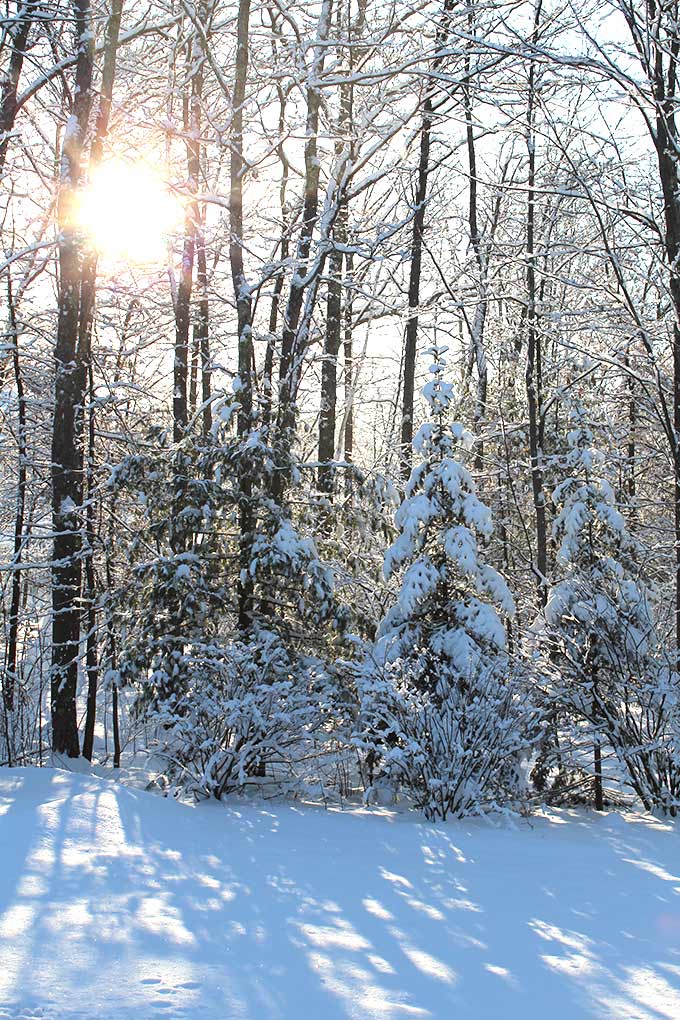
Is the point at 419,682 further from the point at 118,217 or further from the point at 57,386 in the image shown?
the point at 118,217

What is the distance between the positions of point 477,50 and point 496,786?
7724mm

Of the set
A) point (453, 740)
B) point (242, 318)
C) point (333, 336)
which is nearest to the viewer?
point (453, 740)

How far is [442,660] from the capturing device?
8328 mm

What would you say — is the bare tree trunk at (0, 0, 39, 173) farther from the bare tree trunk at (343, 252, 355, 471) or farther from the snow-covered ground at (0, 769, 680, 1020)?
the snow-covered ground at (0, 769, 680, 1020)

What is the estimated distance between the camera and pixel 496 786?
7211mm

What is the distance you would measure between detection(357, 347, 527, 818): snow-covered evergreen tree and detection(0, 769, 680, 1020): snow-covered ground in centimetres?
57

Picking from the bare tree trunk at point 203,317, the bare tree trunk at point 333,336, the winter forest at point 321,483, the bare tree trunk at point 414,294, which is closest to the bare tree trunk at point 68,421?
the winter forest at point 321,483

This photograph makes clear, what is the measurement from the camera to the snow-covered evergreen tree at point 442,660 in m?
6.95

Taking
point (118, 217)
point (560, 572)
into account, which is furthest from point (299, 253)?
point (560, 572)

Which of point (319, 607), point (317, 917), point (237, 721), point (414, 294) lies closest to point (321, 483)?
point (319, 607)

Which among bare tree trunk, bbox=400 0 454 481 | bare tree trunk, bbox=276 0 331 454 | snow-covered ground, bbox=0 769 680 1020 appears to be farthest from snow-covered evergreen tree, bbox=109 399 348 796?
bare tree trunk, bbox=400 0 454 481

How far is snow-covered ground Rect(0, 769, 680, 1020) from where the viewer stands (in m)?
3.13

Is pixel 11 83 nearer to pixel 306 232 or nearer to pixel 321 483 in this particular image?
pixel 306 232

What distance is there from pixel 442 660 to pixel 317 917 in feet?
14.4
